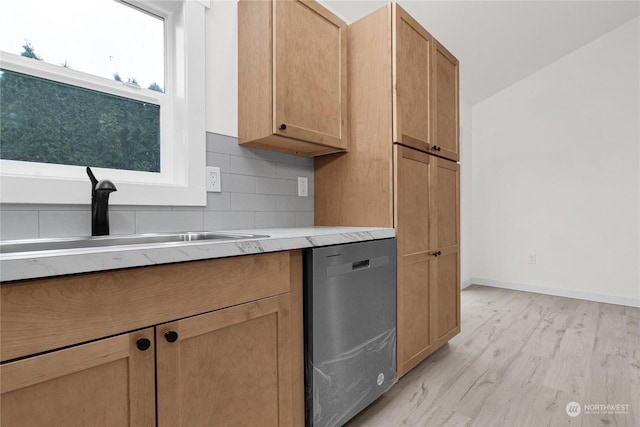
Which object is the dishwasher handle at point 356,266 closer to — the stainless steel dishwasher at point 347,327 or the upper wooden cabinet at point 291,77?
the stainless steel dishwasher at point 347,327

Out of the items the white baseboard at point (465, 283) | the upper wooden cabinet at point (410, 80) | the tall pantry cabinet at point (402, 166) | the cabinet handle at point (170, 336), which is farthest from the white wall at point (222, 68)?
the white baseboard at point (465, 283)

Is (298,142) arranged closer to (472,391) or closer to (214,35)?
(214,35)

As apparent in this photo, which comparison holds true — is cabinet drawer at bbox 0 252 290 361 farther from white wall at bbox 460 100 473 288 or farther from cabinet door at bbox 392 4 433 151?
white wall at bbox 460 100 473 288

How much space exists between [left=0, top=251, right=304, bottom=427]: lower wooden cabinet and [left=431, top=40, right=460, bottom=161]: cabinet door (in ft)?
4.67

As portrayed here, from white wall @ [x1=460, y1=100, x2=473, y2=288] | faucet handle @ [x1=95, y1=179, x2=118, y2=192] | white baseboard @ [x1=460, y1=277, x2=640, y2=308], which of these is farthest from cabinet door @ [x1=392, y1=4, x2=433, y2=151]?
white baseboard @ [x1=460, y1=277, x2=640, y2=308]

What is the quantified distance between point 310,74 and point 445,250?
4.52 ft

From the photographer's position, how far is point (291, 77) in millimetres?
1569

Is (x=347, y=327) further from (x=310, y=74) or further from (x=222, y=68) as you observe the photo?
(x=222, y=68)

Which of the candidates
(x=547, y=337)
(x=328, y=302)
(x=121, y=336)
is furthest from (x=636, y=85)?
(x=121, y=336)

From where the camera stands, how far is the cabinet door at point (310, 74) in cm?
153

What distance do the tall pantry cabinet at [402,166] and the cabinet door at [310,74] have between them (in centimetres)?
10

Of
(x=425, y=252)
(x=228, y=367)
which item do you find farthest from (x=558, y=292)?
(x=228, y=367)

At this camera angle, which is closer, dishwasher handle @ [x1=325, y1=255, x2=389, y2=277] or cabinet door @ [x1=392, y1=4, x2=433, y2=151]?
dishwasher handle @ [x1=325, y1=255, x2=389, y2=277]

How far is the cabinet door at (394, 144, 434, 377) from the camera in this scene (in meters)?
1.73
